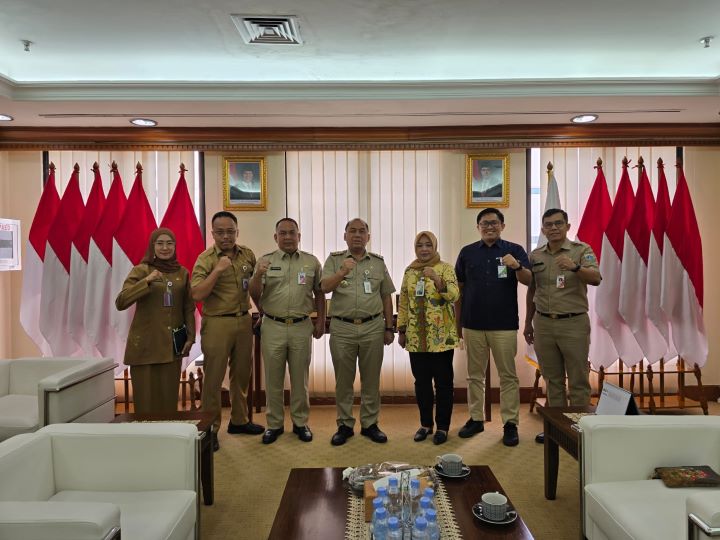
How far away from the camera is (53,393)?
2668 millimetres

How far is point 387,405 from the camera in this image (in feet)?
15.5

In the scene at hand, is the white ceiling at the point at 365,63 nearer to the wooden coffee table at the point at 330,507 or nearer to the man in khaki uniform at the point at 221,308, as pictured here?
the man in khaki uniform at the point at 221,308

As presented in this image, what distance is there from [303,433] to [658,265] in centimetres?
329

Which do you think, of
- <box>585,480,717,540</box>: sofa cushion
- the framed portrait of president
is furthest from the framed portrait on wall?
<box>585,480,717,540</box>: sofa cushion

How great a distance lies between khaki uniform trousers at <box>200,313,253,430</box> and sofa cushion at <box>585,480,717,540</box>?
2489 mm

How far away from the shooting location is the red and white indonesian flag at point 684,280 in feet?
13.8

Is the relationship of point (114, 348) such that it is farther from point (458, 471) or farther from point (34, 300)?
point (458, 471)

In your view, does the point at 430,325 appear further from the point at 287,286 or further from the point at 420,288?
the point at 287,286

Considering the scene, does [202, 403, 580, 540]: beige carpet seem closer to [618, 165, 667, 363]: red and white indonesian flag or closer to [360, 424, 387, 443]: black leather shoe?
[360, 424, 387, 443]: black leather shoe

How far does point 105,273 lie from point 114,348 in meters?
0.64

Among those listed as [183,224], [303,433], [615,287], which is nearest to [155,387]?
[303,433]

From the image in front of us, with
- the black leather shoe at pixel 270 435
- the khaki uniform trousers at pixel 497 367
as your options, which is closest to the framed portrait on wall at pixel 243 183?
the black leather shoe at pixel 270 435

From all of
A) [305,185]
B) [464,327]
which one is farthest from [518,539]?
[305,185]

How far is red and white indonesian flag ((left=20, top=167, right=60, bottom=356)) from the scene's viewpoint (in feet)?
13.9
